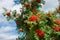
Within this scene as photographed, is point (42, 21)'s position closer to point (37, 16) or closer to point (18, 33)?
point (37, 16)

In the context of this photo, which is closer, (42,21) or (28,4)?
(42,21)

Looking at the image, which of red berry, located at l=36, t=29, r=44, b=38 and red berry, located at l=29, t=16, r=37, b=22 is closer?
red berry, located at l=36, t=29, r=44, b=38

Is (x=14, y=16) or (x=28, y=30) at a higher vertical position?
(x=14, y=16)

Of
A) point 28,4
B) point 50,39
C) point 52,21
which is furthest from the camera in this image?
point 28,4

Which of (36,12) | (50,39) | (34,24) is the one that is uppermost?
(36,12)

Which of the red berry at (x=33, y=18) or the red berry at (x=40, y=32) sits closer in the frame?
the red berry at (x=40, y=32)

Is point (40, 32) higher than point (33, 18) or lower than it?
lower

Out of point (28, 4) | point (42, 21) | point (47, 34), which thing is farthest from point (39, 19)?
point (28, 4)

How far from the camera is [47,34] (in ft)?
27.8

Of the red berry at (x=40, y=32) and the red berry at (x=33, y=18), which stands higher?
the red berry at (x=33, y=18)

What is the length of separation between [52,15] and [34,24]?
38.4 inches

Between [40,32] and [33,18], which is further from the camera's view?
[33,18]

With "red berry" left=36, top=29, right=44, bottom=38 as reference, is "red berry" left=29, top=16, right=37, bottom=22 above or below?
above

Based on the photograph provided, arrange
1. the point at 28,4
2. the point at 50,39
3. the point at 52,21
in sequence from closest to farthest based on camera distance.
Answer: the point at 50,39 → the point at 52,21 → the point at 28,4
